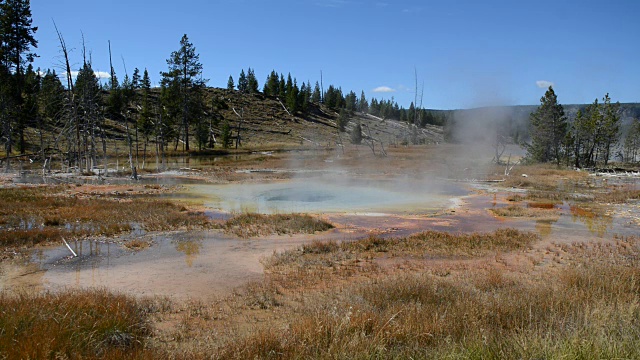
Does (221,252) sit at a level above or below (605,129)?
below

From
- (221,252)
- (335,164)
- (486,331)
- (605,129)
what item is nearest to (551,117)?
(605,129)

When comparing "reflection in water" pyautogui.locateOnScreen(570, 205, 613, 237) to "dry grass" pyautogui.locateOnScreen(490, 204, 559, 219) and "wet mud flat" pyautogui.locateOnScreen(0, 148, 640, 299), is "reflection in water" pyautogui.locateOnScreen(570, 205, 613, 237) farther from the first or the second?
"dry grass" pyautogui.locateOnScreen(490, 204, 559, 219)

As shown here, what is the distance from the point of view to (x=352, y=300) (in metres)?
7.07

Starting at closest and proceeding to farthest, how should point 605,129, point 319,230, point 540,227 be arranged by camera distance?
point 319,230, point 540,227, point 605,129

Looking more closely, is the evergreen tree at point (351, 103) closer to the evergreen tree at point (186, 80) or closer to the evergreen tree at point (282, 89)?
the evergreen tree at point (282, 89)

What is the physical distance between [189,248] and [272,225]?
363 centimetres

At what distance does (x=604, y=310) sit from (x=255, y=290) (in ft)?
18.6

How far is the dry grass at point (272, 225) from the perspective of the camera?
1495 centimetres

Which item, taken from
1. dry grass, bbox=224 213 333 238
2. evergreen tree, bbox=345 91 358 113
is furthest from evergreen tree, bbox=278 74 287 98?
dry grass, bbox=224 213 333 238

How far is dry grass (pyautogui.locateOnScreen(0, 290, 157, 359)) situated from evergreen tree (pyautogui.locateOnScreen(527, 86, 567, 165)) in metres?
49.6

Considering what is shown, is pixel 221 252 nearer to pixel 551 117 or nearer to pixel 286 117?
pixel 551 117

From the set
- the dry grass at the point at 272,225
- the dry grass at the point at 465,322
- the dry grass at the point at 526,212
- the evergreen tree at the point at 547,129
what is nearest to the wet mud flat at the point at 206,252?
A: the dry grass at the point at 526,212

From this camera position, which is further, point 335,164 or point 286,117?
point 286,117

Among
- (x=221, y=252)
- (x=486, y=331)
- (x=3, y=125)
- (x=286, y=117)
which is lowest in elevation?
(x=221, y=252)
